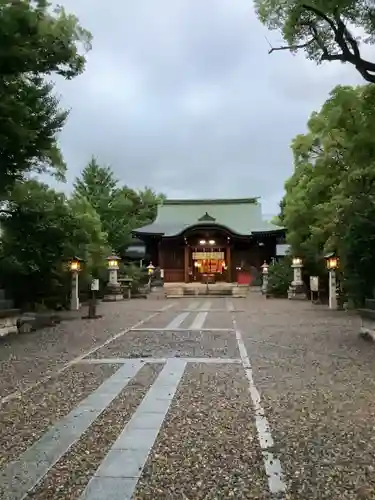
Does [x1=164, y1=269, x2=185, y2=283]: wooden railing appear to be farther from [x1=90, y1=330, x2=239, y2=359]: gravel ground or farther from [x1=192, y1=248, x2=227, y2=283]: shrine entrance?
[x1=90, y1=330, x2=239, y2=359]: gravel ground

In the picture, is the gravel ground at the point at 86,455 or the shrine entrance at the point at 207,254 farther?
the shrine entrance at the point at 207,254

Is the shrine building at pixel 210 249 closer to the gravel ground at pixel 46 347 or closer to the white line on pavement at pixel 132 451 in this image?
the gravel ground at pixel 46 347

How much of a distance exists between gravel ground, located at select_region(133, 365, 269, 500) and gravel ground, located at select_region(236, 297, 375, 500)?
10.2 inches

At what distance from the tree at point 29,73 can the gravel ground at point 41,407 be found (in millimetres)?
5610

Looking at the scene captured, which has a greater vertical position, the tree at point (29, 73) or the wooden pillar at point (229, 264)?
the tree at point (29, 73)

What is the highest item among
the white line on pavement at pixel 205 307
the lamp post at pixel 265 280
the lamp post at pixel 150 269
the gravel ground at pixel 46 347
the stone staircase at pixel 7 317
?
the lamp post at pixel 150 269

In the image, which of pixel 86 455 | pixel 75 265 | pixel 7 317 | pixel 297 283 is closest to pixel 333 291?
pixel 297 283

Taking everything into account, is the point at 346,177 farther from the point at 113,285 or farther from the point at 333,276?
the point at 113,285

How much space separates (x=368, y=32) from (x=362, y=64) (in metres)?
0.66

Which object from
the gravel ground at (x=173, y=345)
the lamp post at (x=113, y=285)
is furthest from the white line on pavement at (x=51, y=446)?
the lamp post at (x=113, y=285)

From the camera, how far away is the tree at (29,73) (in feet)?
32.7

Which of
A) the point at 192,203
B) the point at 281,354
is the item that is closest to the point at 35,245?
the point at 281,354

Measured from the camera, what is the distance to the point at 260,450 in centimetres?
401

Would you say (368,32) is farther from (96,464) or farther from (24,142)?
(96,464)
